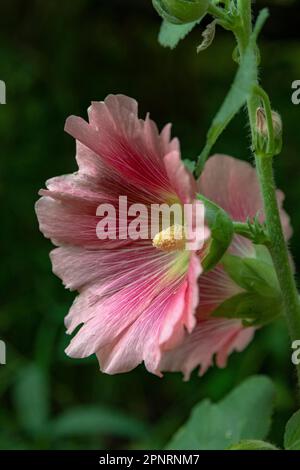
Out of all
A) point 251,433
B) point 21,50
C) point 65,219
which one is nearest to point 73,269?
point 65,219

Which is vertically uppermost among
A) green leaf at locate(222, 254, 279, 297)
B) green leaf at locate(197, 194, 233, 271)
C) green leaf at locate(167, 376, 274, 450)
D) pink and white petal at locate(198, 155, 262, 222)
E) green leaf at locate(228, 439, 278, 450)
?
pink and white petal at locate(198, 155, 262, 222)

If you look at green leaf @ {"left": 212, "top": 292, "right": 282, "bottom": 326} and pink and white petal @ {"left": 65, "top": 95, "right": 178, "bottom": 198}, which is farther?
green leaf @ {"left": 212, "top": 292, "right": 282, "bottom": 326}

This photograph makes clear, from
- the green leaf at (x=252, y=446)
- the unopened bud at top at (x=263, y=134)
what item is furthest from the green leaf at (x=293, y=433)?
the unopened bud at top at (x=263, y=134)

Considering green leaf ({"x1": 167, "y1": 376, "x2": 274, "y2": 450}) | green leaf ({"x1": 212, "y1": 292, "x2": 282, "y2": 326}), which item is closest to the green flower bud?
green leaf ({"x1": 212, "y1": 292, "x2": 282, "y2": 326})

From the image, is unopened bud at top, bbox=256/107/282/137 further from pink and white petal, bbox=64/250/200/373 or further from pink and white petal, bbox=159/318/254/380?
pink and white petal, bbox=159/318/254/380

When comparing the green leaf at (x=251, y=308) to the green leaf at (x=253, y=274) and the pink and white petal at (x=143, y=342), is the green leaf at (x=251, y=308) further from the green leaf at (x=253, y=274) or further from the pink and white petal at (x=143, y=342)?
the pink and white petal at (x=143, y=342)

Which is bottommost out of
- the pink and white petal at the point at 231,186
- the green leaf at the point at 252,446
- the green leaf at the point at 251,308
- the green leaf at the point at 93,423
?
the green leaf at the point at 93,423

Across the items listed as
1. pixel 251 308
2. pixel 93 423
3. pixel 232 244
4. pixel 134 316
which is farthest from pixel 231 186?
pixel 93 423

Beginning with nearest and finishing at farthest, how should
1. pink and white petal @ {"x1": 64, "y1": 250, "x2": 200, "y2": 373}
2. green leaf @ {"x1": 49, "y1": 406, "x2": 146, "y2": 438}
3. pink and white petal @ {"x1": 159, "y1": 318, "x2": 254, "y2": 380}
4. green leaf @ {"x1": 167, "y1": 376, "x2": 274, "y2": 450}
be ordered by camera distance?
1. pink and white petal @ {"x1": 64, "y1": 250, "x2": 200, "y2": 373}
2. pink and white petal @ {"x1": 159, "y1": 318, "x2": 254, "y2": 380}
3. green leaf @ {"x1": 167, "y1": 376, "x2": 274, "y2": 450}
4. green leaf @ {"x1": 49, "y1": 406, "x2": 146, "y2": 438}
